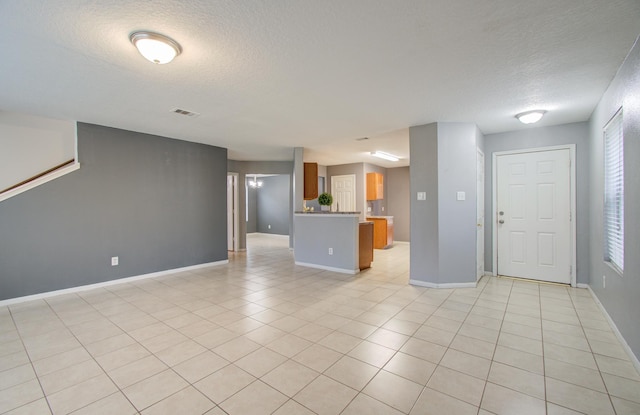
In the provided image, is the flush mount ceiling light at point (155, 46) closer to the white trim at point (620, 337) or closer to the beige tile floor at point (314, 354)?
the beige tile floor at point (314, 354)

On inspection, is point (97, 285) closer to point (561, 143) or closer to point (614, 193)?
point (614, 193)

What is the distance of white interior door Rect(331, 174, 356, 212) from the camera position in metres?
8.55

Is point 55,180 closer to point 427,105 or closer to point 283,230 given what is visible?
point 427,105

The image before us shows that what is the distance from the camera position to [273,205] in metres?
10.9

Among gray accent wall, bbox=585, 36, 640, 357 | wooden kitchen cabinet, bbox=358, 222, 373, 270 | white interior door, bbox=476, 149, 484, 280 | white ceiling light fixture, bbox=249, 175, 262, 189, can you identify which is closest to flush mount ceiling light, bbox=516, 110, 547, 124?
gray accent wall, bbox=585, 36, 640, 357

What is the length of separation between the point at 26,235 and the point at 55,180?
80cm

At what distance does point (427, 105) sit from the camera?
136 inches

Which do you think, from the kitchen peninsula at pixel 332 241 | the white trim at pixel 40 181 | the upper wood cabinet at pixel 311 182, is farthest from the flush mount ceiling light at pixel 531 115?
the white trim at pixel 40 181

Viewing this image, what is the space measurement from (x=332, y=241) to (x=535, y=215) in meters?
3.38

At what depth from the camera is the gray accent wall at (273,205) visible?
34.7 feet

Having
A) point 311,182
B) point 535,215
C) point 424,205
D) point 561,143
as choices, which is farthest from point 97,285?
point 561,143

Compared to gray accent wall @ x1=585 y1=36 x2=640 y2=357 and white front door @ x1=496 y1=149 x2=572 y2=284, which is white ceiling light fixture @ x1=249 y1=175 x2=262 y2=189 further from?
gray accent wall @ x1=585 y1=36 x2=640 y2=357

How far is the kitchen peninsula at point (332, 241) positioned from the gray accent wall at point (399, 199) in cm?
385

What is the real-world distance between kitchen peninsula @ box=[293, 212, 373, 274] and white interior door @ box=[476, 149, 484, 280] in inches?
74.8
